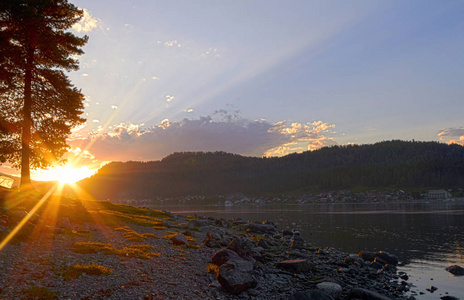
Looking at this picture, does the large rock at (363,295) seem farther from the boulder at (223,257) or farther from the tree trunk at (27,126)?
the tree trunk at (27,126)

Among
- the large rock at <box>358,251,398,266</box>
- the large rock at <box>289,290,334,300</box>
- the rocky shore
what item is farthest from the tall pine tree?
the large rock at <box>358,251,398,266</box>

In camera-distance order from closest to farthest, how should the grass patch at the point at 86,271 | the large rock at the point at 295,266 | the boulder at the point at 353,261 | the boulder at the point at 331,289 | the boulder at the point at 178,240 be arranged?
the grass patch at the point at 86,271
the boulder at the point at 331,289
the large rock at the point at 295,266
the boulder at the point at 178,240
the boulder at the point at 353,261

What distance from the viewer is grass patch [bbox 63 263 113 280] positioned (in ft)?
50.2

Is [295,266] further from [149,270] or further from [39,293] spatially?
[39,293]

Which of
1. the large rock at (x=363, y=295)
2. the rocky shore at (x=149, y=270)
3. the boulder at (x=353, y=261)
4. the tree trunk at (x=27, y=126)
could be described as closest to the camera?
the rocky shore at (x=149, y=270)

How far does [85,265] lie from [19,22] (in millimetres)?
28120

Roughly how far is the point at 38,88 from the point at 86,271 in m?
28.5

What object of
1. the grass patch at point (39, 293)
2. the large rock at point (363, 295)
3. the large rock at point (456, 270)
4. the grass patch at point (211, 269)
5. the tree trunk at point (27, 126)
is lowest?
the large rock at point (456, 270)

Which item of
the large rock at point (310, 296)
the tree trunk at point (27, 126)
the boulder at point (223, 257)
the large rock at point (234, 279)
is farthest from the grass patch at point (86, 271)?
the tree trunk at point (27, 126)

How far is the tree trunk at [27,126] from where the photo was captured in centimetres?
3500

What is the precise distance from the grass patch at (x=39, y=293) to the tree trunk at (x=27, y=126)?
1023 inches

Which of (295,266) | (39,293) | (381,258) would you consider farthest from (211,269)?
(381,258)

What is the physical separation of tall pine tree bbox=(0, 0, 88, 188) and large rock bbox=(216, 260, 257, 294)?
88.9 feet

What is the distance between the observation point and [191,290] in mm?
17562
